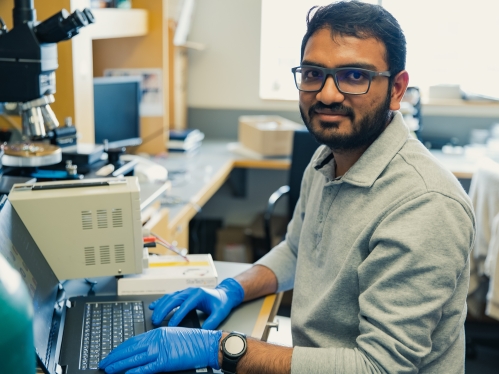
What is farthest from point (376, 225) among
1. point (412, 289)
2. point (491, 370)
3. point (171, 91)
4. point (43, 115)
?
point (171, 91)

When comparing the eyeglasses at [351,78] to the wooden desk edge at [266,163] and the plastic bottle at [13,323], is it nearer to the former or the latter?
the plastic bottle at [13,323]

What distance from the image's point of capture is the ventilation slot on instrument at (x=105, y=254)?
4.35ft

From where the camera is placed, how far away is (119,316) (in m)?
1.24

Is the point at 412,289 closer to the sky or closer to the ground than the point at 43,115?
closer to the ground

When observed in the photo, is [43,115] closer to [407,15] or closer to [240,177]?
[240,177]

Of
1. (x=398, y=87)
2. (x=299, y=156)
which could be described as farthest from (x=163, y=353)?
(x=299, y=156)

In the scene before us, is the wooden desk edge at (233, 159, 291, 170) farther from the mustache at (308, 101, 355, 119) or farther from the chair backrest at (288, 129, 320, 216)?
the mustache at (308, 101, 355, 119)

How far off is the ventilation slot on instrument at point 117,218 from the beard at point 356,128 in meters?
0.47

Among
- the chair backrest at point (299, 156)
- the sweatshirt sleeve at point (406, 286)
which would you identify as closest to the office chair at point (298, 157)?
the chair backrest at point (299, 156)

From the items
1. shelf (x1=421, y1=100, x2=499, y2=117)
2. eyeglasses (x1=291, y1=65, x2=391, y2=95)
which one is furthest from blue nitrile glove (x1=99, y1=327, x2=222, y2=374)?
shelf (x1=421, y1=100, x2=499, y2=117)

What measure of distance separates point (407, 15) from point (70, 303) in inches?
113

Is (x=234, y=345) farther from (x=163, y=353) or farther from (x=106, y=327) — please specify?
→ (x=106, y=327)

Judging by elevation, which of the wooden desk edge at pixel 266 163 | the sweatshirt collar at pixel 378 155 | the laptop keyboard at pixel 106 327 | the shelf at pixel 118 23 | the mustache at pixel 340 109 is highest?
the shelf at pixel 118 23

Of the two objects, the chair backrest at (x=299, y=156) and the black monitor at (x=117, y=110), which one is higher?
the black monitor at (x=117, y=110)
